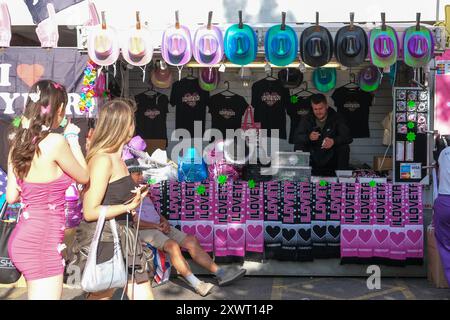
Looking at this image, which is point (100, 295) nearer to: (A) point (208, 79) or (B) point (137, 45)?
(B) point (137, 45)

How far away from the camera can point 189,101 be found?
927 centimetres

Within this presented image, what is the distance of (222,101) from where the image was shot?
30.3 feet

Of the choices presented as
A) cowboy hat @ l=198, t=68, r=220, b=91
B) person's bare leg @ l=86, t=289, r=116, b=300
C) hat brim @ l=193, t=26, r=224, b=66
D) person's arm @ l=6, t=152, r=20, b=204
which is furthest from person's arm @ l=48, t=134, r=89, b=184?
cowboy hat @ l=198, t=68, r=220, b=91

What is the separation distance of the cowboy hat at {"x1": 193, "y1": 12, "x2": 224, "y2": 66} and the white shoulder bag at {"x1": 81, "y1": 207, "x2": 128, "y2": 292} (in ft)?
11.0

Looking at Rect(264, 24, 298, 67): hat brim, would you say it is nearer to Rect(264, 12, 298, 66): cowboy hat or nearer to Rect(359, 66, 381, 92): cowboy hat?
Rect(264, 12, 298, 66): cowboy hat

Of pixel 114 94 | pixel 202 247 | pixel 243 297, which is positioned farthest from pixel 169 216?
pixel 114 94

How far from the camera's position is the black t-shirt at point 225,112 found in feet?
30.2

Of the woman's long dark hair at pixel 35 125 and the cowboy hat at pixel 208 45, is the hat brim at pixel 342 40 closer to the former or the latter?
the cowboy hat at pixel 208 45

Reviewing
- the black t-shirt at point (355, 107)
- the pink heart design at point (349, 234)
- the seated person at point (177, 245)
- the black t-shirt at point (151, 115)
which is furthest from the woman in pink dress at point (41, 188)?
the black t-shirt at point (355, 107)

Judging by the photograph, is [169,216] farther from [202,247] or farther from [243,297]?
[243,297]

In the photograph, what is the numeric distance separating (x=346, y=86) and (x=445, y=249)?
3.94m

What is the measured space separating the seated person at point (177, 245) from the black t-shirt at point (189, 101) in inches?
105

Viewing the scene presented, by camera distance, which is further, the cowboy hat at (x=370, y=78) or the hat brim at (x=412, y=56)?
the cowboy hat at (x=370, y=78)

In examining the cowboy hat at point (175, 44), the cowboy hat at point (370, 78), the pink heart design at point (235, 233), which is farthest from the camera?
the cowboy hat at point (370, 78)
